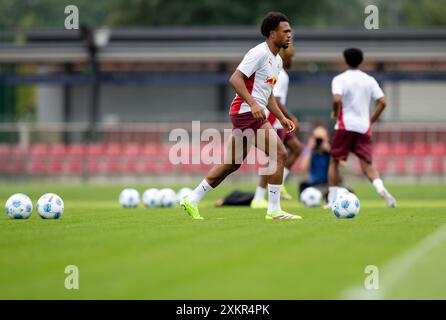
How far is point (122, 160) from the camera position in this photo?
33438 millimetres

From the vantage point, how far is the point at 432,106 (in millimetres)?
45031

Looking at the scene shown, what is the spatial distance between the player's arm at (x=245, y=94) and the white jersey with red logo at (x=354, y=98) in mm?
3786

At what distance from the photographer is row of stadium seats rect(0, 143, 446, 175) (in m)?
32.1

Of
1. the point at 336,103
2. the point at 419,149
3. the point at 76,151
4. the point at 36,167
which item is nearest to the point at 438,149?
the point at 419,149

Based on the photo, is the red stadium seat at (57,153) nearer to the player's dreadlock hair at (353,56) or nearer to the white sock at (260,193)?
the white sock at (260,193)

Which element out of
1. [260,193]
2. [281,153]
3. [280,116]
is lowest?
[260,193]

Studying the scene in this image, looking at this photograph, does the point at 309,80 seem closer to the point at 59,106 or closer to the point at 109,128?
the point at 109,128

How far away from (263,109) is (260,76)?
1.42 feet

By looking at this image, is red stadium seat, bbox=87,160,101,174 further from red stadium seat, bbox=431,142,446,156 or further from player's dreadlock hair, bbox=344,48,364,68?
player's dreadlock hair, bbox=344,48,364,68

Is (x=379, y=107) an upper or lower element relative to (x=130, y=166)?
lower

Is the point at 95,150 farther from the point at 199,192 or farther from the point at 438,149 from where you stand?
the point at 199,192

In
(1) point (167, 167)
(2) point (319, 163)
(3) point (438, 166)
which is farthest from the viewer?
(1) point (167, 167)
